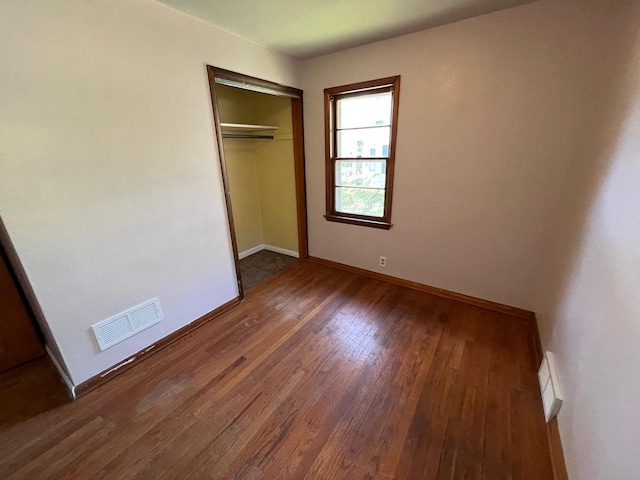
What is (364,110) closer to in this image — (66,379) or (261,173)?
(261,173)

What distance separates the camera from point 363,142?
278 cm

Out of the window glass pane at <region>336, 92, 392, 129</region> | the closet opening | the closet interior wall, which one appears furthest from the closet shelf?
the window glass pane at <region>336, 92, 392, 129</region>

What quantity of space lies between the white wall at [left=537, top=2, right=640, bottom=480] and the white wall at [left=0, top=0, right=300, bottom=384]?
8.17 ft

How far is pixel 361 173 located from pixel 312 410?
2.25 meters

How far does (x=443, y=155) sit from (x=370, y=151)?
0.73 m

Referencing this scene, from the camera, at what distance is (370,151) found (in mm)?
2758

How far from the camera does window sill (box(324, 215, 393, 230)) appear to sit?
2.83 meters

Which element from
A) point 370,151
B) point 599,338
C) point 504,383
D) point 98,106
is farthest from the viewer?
point 370,151

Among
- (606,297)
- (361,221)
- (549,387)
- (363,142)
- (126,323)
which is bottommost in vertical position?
(549,387)

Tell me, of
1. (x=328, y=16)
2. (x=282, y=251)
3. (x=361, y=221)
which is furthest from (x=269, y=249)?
(x=328, y=16)

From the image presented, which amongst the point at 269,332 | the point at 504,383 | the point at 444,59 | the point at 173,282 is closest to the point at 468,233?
the point at 504,383

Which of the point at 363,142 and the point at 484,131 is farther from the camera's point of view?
the point at 363,142

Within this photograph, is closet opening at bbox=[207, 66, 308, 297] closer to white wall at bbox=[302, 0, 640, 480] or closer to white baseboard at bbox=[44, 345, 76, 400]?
white wall at bbox=[302, 0, 640, 480]

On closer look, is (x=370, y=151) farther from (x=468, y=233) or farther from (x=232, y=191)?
(x=232, y=191)
